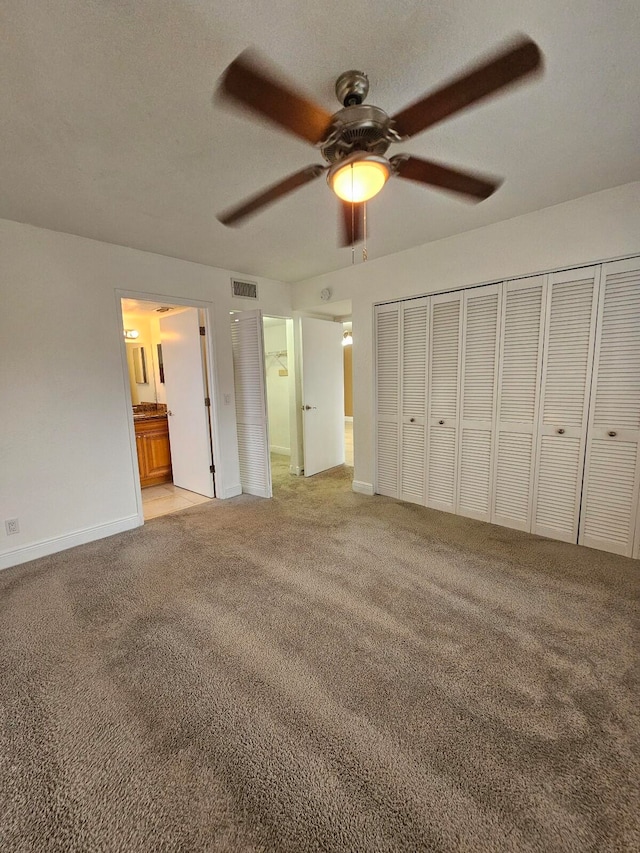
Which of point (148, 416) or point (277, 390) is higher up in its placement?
point (277, 390)

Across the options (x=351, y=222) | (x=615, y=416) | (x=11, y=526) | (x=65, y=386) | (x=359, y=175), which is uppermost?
(x=351, y=222)

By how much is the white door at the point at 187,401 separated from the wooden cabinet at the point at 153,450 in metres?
0.22

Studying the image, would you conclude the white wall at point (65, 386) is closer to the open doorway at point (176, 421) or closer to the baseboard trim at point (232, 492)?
the open doorway at point (176, 421)

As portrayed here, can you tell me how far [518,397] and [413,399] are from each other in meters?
0.95

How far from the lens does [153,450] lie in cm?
455

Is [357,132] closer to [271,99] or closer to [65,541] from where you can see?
[271,99]

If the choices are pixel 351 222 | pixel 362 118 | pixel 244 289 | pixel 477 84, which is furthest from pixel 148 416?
pixel 477 84

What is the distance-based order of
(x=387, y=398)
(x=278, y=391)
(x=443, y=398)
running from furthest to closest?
(x=278, y=391), (x=387, y=398), (x=443, y=398)

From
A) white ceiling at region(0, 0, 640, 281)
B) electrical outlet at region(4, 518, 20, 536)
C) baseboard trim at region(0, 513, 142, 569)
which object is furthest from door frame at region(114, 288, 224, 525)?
electrical outlet at region(4, 518, 20, 536)

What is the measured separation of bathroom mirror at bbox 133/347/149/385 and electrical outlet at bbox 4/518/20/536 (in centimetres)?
301

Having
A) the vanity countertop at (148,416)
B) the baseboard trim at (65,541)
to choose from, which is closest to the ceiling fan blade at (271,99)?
the baseboard trim at (65,541)

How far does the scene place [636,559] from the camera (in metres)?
2.54

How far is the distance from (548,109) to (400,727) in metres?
2.68

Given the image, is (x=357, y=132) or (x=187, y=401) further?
(x=187, y=401)
